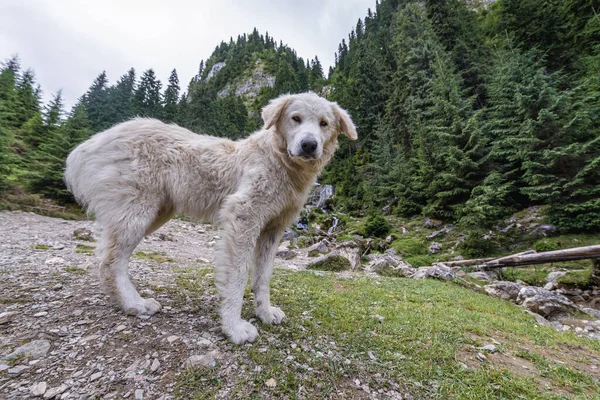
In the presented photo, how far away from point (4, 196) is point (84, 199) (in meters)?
17.7

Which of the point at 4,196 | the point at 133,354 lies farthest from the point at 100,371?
the point at 4,196

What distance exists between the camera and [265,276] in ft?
10.3

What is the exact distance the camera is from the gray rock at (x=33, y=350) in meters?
1.98

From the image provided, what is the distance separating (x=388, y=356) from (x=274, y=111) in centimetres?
309

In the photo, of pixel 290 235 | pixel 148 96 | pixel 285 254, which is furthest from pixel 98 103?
pixel 285 254

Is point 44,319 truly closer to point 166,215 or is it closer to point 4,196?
point 166,215

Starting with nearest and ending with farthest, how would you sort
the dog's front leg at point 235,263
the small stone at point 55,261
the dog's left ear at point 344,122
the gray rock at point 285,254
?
1. the dog's front leg at point 235,263
2. the dog's left ear at point 344,122
3. the small stone at point 55,261
4. the gray rock at point 285,254

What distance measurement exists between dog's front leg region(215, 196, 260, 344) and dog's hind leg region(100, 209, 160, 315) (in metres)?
0.96

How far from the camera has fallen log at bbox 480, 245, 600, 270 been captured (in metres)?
7.31

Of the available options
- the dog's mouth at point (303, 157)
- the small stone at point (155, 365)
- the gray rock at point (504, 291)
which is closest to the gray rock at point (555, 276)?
the gray rock at point (504, 291)

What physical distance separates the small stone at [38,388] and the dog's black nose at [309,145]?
285cm

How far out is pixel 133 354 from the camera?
2.10 meters

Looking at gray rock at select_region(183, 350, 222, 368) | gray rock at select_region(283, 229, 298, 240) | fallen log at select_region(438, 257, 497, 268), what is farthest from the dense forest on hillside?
gray rock at select_region(183, 350, 222, 368)

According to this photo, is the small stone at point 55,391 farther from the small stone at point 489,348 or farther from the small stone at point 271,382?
the small stone at point 489,348
